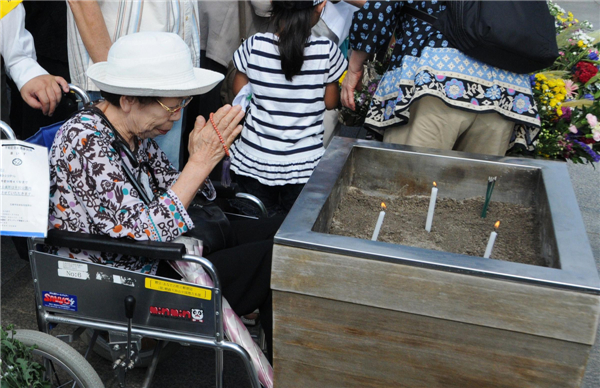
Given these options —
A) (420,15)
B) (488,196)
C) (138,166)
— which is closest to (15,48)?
(138,166)

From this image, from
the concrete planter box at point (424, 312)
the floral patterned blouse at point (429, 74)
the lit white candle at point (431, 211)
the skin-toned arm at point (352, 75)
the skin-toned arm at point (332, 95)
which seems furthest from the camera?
the skin-toned arm at point (332, 95)

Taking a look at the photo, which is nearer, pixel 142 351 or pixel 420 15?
pixel 420 15

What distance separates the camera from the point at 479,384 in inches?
56.9

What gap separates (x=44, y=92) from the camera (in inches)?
86.7

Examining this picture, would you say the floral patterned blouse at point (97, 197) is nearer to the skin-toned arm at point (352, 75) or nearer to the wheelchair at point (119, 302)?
the wheelchair at point (119, 302)

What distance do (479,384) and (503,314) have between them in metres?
0.22

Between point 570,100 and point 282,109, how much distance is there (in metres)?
1.46

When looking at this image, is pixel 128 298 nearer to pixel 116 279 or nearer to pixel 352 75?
pixel 116 279

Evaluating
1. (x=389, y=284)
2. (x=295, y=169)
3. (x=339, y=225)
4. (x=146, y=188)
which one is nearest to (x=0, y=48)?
(x=146, y=188)

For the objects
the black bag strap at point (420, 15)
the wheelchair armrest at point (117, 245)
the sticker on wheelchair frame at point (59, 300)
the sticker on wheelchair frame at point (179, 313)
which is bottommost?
the sticker on wheelchair frame at point (59, 300)

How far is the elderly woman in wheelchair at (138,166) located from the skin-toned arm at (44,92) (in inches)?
10.7

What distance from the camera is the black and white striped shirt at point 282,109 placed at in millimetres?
2697

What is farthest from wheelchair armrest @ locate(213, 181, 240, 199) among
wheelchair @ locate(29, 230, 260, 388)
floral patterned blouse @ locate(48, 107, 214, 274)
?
wheelchair @ locate(29, 230, 260, 388)

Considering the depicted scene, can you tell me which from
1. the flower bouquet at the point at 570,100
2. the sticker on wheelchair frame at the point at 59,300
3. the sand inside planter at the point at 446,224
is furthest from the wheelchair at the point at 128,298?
the flower bouquet at the point at 570,100
